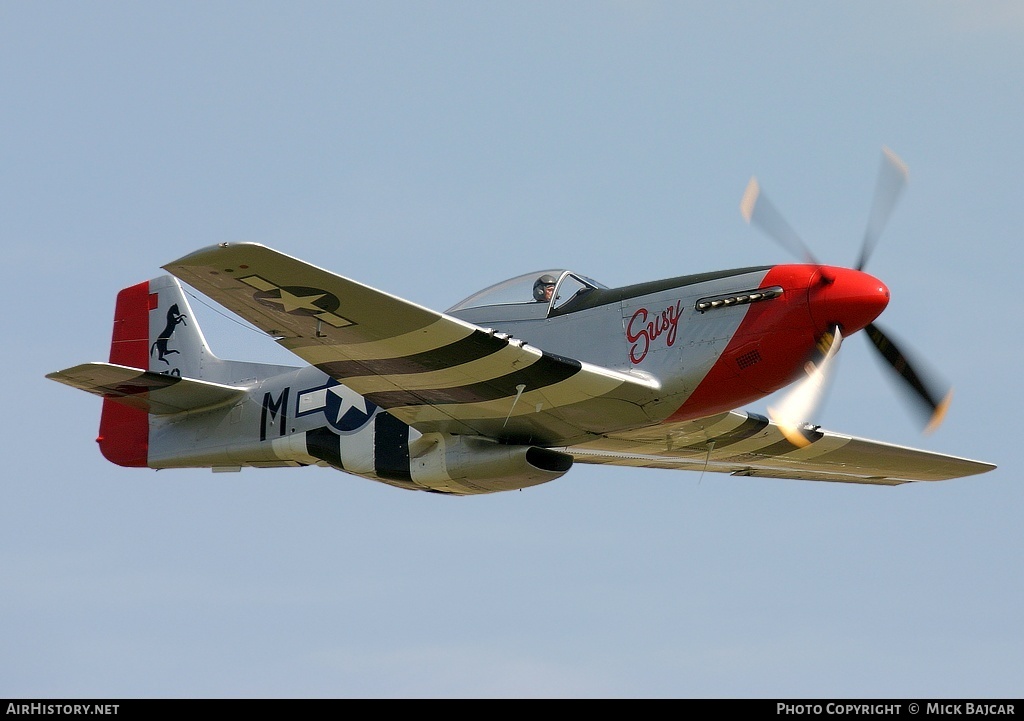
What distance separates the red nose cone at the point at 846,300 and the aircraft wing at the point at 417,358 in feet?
5.96

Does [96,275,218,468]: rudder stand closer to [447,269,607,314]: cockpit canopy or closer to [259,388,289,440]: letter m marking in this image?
[259,388,289,440]: letter m marking

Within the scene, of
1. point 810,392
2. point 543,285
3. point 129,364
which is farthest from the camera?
point 129,364

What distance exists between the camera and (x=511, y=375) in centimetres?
1265

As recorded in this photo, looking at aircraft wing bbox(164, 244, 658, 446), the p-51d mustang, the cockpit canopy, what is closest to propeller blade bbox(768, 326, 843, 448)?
the p-51d mustang

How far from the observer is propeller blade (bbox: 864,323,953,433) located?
13.6 meters

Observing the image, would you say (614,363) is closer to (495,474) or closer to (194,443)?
(495,474)

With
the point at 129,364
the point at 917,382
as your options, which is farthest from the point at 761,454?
the point at 129,364

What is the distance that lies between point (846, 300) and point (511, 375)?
11.0ft

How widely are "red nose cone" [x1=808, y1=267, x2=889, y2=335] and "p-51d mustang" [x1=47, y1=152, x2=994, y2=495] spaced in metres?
0.01

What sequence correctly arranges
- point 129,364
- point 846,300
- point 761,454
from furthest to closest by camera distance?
point 129,364 < point 761,454 < point 846,300

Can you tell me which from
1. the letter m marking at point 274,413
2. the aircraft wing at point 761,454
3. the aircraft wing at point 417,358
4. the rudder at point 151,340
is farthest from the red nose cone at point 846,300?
the rudder at point 151,340

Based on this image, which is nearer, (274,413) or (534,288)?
(534,288)

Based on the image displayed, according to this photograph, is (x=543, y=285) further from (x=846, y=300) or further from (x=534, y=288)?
(x=846, y=300)

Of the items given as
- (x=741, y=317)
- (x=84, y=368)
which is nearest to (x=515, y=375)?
(x=741, y=317)
